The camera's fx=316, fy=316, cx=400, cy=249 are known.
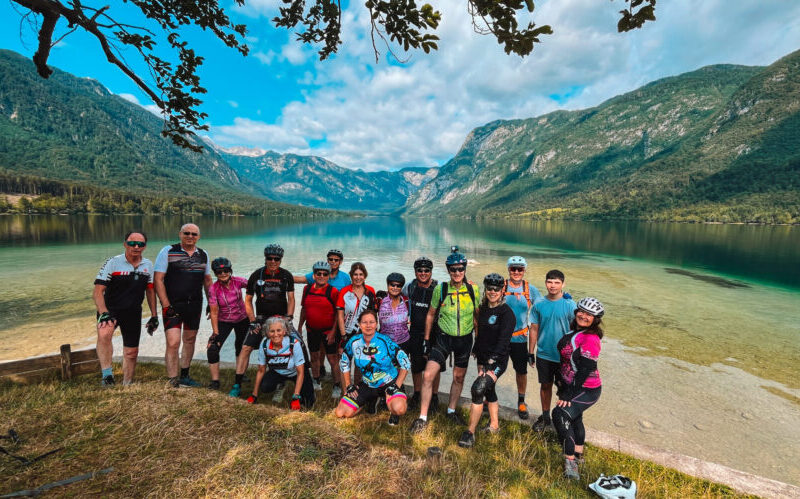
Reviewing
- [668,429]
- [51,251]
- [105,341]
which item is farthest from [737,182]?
[51,251]

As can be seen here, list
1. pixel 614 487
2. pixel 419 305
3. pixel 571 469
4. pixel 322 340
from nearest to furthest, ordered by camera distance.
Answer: pixel 614 487
pixel 571 469
pixel 419 305
pixel 322 340

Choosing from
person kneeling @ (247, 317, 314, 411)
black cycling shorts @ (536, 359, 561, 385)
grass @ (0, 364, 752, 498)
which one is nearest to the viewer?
grass @ (0, 364, 752, 498)

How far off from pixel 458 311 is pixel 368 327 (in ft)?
5.49

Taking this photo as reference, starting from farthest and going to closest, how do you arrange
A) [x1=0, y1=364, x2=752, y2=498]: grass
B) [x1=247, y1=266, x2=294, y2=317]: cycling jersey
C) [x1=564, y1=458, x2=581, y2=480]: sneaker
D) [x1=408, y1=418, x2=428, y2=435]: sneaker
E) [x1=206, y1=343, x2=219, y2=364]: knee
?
[x1=247, y1=266, x2=294, y2=317]: cycling jersey
[x1=206, y1=343, x2=219, y2=364]: knee
[x1=408, y1=418, x2=428, y2=435]: sneaker
[x1=564, y1=458, x2=581, y2=480]: sneaker
[x1=0, y1=364, x2=752, y2=498]: grass

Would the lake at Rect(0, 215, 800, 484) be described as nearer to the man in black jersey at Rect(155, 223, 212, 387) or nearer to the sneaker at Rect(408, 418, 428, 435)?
the sneaker at Rect(408, 418, 428, 435)

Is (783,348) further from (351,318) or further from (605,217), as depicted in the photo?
(605,217)

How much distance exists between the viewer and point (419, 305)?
20.7 ft

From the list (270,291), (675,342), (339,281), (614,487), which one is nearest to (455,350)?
(614,487)

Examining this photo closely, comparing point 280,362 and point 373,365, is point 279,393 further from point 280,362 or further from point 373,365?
point 373,365

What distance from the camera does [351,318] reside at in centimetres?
680

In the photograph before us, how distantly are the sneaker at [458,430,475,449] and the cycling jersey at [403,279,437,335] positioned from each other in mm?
1923

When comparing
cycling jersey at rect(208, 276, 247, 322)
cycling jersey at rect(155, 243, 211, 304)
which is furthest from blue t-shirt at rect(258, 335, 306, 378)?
cycling jersey at rect(155, 243, 211, 304)

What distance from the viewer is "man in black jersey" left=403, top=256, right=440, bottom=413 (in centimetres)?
625

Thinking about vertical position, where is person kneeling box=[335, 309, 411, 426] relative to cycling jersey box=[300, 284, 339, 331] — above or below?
below
